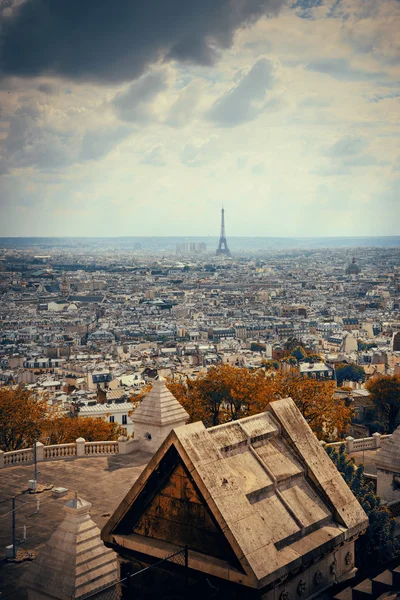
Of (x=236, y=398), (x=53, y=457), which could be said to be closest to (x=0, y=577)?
(x=53, y=457)

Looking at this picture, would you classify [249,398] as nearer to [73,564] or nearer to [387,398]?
[387,398]

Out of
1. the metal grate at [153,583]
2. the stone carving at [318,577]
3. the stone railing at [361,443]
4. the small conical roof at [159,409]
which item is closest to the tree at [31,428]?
the small conical roof at [159,409]

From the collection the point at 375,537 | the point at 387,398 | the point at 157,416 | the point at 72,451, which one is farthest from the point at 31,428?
the point at 375,537

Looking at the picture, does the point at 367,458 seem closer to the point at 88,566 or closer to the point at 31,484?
the point at 31,484

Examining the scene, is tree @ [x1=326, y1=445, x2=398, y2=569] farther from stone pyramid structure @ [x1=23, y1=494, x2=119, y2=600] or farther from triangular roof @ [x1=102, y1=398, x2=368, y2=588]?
stone pyramid structure @ [x1=23, y1=494, x2=119, y2=600]

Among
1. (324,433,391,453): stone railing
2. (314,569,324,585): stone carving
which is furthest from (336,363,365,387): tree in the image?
(314,569,324,585): stone carving

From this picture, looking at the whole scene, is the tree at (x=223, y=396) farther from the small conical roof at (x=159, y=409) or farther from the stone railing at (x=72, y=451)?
the small conical roof at (x=159, y=409)

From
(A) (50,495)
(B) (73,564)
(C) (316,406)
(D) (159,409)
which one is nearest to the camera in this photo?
(B) (73,564)
